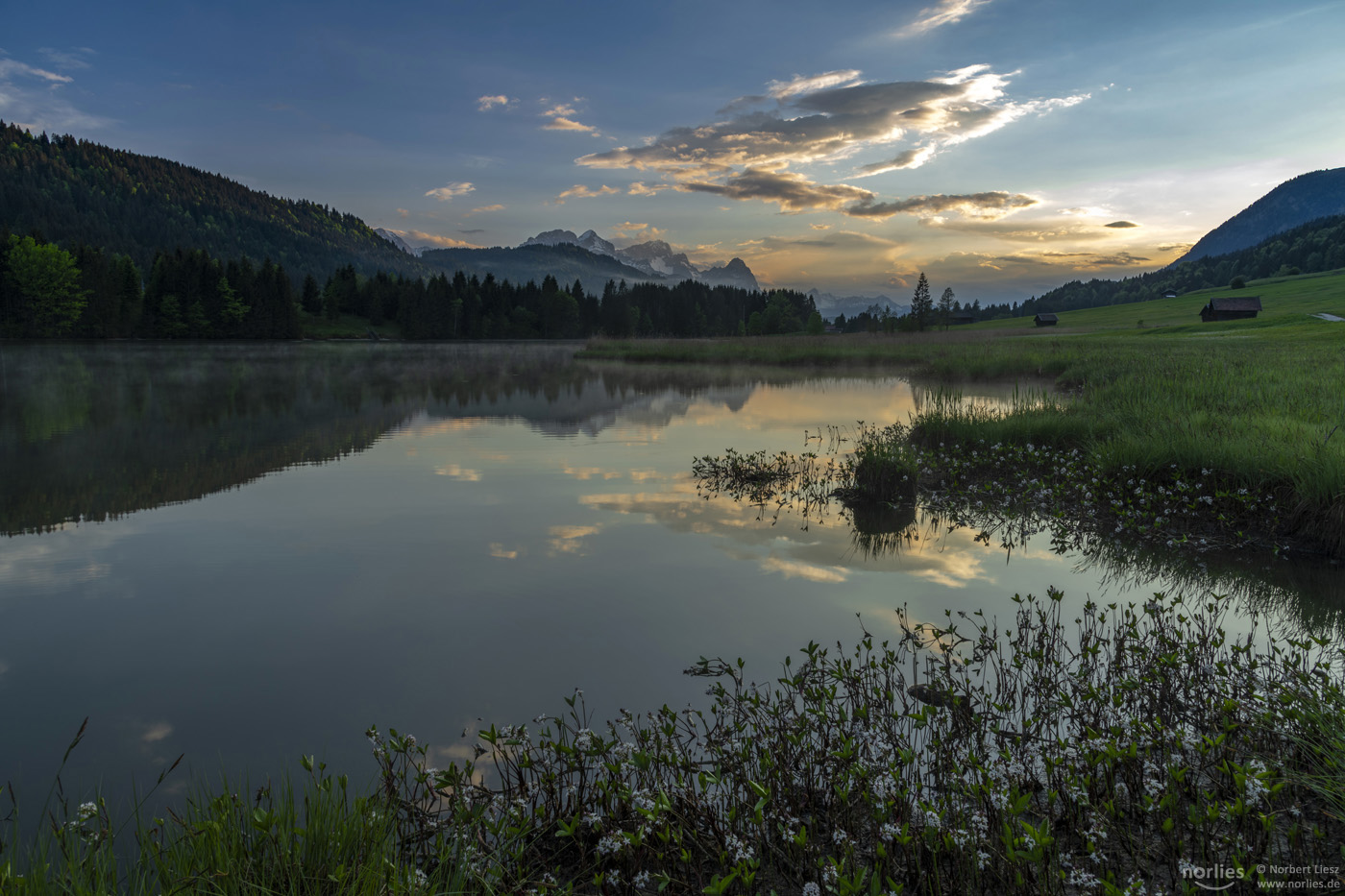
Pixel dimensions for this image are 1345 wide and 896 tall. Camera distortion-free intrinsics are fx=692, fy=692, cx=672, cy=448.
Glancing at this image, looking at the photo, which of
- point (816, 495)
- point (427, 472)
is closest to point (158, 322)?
point (427, 472)

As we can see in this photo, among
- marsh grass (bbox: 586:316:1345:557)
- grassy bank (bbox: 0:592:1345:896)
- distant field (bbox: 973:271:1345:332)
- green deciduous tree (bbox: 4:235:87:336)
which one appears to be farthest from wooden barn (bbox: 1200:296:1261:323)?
green deciduous tree (bbox: 4:235:87:336)

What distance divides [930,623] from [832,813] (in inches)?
133

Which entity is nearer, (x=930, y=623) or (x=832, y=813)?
(x=832, y=813)

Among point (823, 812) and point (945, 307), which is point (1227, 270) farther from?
point (823, 812)

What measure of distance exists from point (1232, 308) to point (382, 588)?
110116 mm

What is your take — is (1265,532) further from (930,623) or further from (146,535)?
(146,535)

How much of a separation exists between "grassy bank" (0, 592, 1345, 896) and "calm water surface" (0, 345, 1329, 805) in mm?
832

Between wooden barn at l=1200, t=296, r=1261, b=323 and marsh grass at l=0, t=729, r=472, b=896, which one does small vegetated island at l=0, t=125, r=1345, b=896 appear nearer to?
marsh grass at l=0, t=729, r=472, b=896

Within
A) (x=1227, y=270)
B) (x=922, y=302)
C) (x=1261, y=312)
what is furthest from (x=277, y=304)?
(x=1227, y=270)

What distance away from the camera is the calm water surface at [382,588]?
4910 millimetres

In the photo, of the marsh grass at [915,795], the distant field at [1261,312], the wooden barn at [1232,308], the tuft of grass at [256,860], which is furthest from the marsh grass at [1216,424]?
the wooden barn at [1232,308]

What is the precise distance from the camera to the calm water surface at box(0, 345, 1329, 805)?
491cm

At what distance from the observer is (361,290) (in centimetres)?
12219

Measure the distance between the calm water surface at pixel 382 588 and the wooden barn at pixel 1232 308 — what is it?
98.5m
